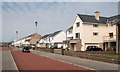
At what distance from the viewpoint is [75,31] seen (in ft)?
187

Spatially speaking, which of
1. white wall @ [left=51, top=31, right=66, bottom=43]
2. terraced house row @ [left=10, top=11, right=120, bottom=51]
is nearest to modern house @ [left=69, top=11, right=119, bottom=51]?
terraced house row @ [left=10, top=11, right=120, bottom=51]

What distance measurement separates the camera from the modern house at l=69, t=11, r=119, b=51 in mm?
53594

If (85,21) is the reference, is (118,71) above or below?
below

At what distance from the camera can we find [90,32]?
54.5 meters

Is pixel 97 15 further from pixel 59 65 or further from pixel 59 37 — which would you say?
pixel 59 65

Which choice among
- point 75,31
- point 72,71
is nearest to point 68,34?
point 75,31

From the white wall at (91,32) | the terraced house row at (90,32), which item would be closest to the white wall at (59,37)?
the terraced house row at (90,32)

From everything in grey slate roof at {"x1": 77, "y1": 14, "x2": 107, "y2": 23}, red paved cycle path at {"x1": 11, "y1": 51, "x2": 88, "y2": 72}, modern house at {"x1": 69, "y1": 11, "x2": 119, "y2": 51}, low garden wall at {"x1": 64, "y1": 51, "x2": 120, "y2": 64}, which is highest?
grey slate roof at {"x1": 77, "y1": 14, "x2": 107, "y2": 23}

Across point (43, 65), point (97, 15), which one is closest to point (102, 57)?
point (43, 65)

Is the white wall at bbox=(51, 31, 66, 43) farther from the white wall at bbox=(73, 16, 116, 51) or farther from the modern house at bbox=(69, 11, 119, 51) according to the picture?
the white wall at bbox=(73, 16, 116, 51)

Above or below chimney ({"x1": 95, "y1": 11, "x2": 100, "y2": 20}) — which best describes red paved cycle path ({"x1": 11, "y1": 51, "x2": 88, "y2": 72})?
below

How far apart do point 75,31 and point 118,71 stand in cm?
4116

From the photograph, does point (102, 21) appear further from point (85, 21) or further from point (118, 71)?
point (118, 71)

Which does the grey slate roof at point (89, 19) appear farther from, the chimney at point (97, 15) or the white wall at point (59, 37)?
the white wall at point (59, 37)
